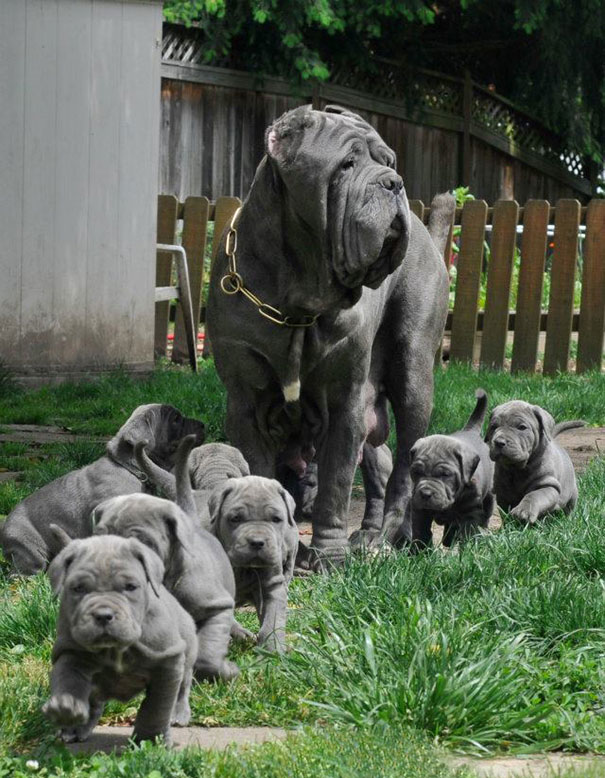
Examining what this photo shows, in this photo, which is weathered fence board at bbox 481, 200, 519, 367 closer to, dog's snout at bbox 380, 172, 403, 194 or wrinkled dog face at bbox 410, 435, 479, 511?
wrinkled dog face at bbox 410, 435, 479, 511

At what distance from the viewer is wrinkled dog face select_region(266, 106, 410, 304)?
17.1ft

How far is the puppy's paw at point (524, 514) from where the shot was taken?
20.1 feet

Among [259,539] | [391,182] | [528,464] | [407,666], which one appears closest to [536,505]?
[528,464]

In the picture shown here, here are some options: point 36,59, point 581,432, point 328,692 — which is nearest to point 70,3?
point 36,59

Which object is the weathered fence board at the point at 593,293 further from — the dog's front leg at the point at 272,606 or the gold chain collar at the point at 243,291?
the dog's front leg at the point at 272,606

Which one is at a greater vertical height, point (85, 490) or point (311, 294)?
point (311, 294)

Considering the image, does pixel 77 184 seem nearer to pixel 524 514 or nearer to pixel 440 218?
pixel 440 218

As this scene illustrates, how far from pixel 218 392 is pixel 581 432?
102 inches

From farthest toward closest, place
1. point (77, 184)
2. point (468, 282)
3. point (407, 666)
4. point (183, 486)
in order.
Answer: point (468, 282)
point (77, 184)
point (183, 486)
point (407, 666)

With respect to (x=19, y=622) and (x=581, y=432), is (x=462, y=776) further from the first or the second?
(x=581, y=432)

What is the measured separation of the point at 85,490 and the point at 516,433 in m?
1.94

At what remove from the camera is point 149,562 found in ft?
11.6

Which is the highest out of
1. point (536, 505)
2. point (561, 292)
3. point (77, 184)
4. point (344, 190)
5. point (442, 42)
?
point (442, 42)

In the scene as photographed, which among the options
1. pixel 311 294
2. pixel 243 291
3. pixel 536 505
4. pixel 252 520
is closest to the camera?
pixel 252 520
